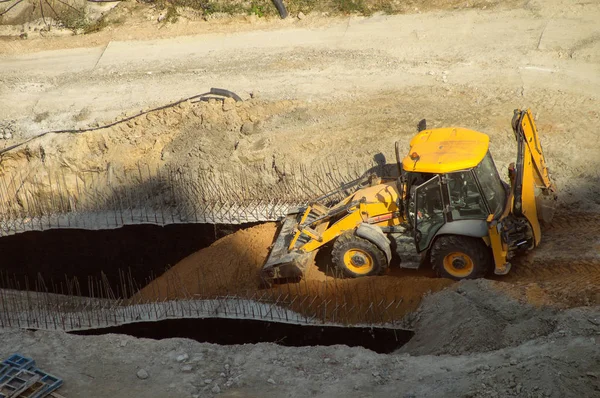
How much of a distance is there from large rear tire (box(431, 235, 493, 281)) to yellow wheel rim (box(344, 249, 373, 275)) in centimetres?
93

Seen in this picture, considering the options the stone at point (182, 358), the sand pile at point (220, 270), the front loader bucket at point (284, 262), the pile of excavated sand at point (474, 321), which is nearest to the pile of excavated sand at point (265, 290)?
the sand pile at point (220, 270)

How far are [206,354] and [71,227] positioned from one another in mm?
5989

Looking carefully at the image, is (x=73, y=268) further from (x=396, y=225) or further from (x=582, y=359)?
(x=582, y=359)

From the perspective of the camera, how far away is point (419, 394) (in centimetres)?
785

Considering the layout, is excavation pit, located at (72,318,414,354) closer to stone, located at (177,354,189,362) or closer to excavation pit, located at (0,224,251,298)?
stone, located at (177,354,189,362)

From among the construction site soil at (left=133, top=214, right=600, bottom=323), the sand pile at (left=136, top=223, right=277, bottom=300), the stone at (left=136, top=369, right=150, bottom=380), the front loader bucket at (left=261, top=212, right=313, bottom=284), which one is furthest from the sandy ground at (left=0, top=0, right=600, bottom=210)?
the stone at (left=136, top=369, right=150, bottom=380)

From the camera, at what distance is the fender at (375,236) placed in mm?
10594

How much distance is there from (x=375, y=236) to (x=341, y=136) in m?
3.80

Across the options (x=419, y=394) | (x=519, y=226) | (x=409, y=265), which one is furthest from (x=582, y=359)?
(x=409, y=265)

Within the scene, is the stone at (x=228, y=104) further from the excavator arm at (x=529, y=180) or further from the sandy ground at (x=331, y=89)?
the excavator arm at (x=529, y=180)

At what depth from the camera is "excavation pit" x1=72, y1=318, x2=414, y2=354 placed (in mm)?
9789

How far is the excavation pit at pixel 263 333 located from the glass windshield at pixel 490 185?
2055 millimetres

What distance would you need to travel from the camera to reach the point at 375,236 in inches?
418

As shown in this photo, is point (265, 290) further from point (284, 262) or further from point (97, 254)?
point (97, 254)
